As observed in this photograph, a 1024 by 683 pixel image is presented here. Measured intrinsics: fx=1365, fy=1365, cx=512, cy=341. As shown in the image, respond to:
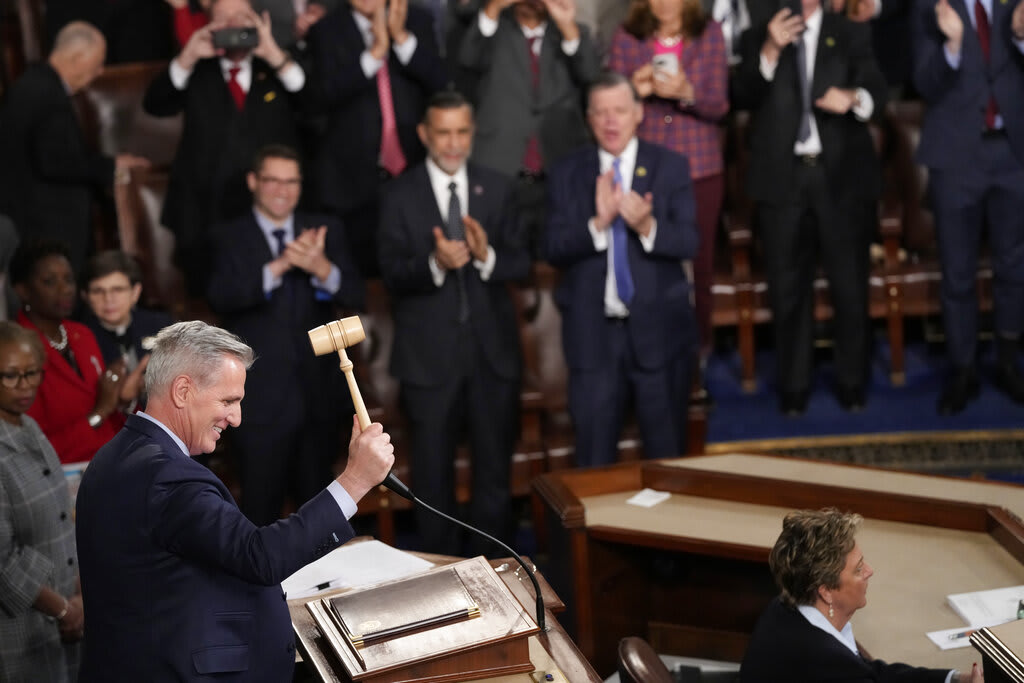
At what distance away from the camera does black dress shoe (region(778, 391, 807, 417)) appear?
18.1ft

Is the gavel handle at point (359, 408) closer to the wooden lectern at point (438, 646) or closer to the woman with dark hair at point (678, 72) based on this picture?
the wooden lectern at point (438, 646)

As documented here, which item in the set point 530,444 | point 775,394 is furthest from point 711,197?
point 530,444

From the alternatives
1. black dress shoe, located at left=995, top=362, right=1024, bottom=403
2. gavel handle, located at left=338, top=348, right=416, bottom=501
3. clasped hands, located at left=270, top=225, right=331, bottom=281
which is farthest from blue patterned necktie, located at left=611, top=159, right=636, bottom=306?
gavel handle, located at left=338, top=348, right=416, bottom=501

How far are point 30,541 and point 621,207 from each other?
87.5 inches

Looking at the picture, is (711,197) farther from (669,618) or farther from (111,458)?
(111,458)

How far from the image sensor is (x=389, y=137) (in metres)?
5.30

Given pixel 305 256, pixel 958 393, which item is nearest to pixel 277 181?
pixel 305 256

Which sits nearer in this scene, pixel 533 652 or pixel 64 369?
pixel 533 652

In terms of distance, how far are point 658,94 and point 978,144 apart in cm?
128

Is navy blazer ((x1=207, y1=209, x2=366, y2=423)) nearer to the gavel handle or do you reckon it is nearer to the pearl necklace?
the pearl necklace

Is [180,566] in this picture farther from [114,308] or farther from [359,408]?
[114,308]

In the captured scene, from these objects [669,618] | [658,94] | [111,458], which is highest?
[658,94]

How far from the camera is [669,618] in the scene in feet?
13.3

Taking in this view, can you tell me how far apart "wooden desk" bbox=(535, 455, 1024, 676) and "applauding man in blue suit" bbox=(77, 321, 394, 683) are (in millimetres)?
1366
